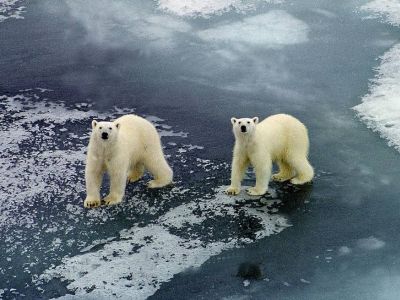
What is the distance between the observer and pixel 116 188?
22.7 ft

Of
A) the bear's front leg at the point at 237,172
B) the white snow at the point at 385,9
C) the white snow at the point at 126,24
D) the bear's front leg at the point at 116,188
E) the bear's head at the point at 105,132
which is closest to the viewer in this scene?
the bear's head at the point at 105,132

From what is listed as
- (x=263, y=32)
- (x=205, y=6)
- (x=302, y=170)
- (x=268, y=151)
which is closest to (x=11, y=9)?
(x=205, y=6)

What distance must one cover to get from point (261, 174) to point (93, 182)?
1816 millimetres

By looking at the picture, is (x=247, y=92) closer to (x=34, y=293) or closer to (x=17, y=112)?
(x=17, y=112)

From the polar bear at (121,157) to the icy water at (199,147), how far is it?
179 mm

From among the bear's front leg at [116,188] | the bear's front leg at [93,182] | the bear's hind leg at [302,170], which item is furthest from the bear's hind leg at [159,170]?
the bear's hind leg at [302,170]

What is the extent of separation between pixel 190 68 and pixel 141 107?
1.66 m

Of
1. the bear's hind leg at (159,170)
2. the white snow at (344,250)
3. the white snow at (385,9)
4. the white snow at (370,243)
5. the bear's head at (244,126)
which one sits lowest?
the white snow at (344,250)

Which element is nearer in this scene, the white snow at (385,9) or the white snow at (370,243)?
the white snow at (370,243)

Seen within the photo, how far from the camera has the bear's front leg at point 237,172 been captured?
7.00 meters

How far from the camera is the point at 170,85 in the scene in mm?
10070

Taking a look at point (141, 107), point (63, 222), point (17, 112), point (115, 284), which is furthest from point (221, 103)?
point (115, 284)

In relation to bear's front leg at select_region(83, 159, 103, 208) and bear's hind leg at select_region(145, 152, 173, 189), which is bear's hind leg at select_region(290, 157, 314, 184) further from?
bear's front leg at select_region(83, 159, 103, 208)

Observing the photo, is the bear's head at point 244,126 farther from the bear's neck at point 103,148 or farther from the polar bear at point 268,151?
the bear's neck at point 103,148
